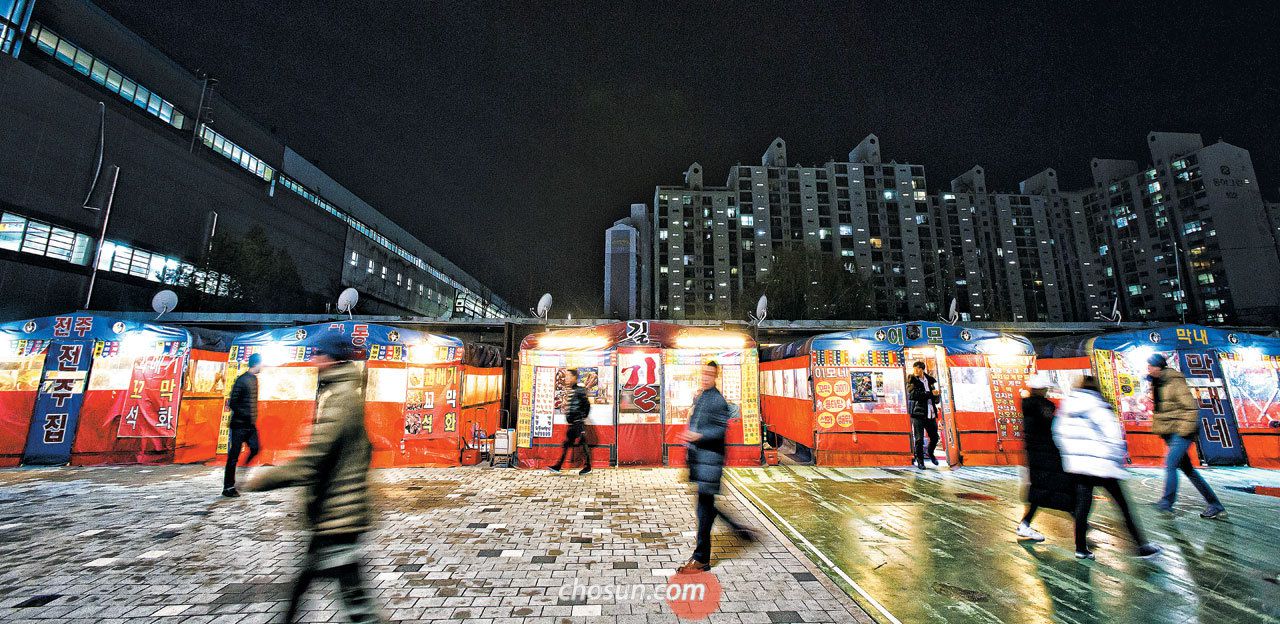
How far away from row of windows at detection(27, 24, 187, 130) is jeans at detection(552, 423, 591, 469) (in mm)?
44758

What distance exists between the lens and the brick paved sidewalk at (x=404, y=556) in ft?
12.5

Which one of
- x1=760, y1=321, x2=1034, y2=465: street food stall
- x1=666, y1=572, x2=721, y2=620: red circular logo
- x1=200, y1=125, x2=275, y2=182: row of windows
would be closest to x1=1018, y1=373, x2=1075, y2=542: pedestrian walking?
x1=666, y1=572, x2=721, y2=620: red circular logo

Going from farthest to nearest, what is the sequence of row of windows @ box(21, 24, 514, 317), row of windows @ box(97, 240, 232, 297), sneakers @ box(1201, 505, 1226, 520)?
row of windows @ box(97, 240, 232, 297) → row of windows @ box(21, 24, 514, 317) → sneakers @ box(1201, 505, 1226, 520)

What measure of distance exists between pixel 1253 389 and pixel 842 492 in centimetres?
1137

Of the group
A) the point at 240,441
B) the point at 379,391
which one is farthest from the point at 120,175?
the point at 240,441

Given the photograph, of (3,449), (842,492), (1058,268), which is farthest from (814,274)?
A: (1058,268)

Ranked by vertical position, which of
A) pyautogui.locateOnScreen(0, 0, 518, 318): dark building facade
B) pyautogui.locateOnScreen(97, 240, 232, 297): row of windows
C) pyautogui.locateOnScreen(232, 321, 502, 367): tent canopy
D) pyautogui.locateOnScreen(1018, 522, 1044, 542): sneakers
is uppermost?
pyautogui.locateOnScreen(0, 0, 518, 318): dark building facade

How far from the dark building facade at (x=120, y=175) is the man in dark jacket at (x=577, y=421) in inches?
1426

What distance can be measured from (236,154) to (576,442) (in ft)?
171

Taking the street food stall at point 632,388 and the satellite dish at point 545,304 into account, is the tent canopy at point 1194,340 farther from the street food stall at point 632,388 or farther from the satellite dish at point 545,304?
the satellite dish at point 545,304

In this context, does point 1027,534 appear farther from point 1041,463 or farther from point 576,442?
point 576,442

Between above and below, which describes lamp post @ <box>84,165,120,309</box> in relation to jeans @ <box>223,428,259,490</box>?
above

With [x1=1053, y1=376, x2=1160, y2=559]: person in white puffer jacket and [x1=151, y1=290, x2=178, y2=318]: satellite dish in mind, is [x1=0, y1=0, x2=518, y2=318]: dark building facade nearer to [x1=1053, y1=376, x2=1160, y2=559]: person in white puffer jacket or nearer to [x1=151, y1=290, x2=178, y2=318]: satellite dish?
[x1=151, y1=290, x2=178, y2=318]: satellite dish

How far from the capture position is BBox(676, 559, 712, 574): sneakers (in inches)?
181
